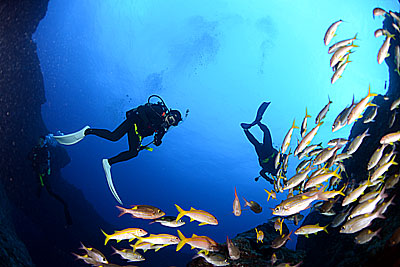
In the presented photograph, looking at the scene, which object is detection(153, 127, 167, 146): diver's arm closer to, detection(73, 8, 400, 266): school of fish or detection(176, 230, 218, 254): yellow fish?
detection(73, 8, 400, 266): school of fish

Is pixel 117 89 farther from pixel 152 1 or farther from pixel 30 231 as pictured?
pixel 30 231

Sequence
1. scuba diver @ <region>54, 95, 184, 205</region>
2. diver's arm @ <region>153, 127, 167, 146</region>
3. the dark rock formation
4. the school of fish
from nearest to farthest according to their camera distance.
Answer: the school of fish → the dark rock formation → diver's arm @ <region>153, 127, 167, 146</region> → scuba diver @ <region>54, 95, 184, 205</region>

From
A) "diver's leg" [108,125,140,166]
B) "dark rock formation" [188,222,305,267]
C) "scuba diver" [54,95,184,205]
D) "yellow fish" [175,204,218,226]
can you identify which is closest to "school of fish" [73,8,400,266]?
"yellow fish" [175,204,218,226]

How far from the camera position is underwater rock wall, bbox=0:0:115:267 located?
11.5 meters

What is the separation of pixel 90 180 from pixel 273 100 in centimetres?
6437

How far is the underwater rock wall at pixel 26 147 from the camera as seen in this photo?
452 inches

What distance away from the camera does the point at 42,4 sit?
12352 mm

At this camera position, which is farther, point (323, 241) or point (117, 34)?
point (117, 34)

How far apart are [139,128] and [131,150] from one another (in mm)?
827

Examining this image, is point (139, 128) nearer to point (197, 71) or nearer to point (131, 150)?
point (131, 150)

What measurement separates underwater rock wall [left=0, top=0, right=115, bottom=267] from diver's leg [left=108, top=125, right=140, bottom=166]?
657 centimetres

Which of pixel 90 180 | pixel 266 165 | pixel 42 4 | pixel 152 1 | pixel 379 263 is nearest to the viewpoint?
pixel 379 263

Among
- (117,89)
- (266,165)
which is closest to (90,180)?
(117,89)

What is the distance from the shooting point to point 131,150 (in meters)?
7.05
